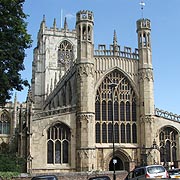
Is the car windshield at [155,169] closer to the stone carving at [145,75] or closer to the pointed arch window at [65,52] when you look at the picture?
the stone carving at [145,75]

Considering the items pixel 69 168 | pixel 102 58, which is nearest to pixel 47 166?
pixel 69 168

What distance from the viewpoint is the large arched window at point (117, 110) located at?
38.0 metres

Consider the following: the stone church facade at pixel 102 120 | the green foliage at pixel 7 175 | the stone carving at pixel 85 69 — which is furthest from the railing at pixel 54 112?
the green foliage at pixel 7 175

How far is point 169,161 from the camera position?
3988 centimetres

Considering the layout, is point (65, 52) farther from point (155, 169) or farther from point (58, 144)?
point (155, 169)

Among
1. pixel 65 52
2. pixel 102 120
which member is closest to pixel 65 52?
pixel 65 52

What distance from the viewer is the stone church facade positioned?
3578cm

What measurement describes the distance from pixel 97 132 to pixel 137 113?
5023mm

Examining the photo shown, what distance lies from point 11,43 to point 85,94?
55.0ft

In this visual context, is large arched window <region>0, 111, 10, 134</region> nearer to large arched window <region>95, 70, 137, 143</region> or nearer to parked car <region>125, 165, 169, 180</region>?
large arched window <region>95, 70, 137, 143</region>

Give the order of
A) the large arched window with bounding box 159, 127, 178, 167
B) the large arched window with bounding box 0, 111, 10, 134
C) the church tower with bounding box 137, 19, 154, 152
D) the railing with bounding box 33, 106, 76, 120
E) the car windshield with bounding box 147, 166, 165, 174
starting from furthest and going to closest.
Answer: the large arched window with bounding box 0, 111, 10, 134, the large arched window with bounding box 159, 127, 178, 167, the church tower with bounding box 137, 19, 154, 152, the railing with bounding box 33, 106, 76, 120, the car windshield with bounding box 147, 166, 165, 174

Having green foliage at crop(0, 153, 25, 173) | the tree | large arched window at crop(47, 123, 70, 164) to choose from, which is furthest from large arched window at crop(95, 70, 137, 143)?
the tree

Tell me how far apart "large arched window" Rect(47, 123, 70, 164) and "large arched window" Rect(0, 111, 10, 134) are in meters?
28.6

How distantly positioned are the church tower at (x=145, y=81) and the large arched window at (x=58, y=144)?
8.08m
